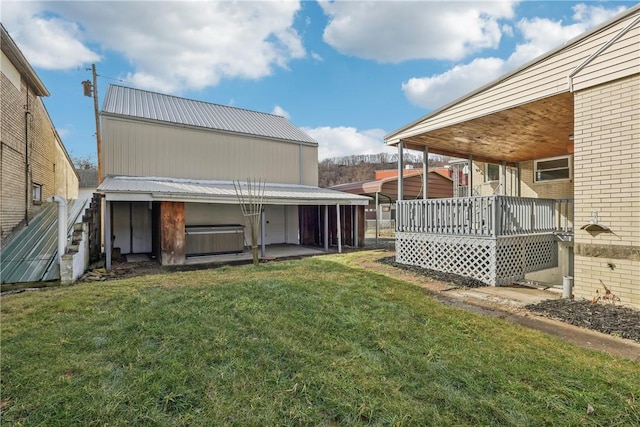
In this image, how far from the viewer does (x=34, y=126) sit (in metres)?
10.6

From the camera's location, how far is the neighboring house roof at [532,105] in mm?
4969

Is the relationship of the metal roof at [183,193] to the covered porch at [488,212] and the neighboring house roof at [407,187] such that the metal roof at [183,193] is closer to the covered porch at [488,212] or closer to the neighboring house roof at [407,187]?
the neighboring house roof at [407,187]

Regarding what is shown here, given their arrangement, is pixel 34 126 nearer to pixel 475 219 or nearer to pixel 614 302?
pixel 475 219

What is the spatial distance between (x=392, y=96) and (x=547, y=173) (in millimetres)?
7337

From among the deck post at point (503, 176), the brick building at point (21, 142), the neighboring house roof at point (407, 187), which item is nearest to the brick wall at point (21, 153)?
the brick building at point (21, 142)

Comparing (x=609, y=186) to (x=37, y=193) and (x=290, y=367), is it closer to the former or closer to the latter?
(x=290, y=367)

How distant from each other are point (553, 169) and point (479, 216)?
6.16 metres

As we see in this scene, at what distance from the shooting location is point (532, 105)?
6.50 metres

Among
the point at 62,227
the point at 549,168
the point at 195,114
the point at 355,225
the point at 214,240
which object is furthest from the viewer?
the point at 195,114

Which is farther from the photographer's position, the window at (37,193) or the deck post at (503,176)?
the deck post at (503,176)

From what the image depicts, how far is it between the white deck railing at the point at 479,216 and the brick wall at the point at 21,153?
425 inches

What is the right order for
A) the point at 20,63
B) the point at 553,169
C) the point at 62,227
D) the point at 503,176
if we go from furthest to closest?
the point at 503,176 < the point at 553,169 < the point at 20,63 < the point at 62,227

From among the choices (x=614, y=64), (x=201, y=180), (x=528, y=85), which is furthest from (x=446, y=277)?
(x=201, y=180)

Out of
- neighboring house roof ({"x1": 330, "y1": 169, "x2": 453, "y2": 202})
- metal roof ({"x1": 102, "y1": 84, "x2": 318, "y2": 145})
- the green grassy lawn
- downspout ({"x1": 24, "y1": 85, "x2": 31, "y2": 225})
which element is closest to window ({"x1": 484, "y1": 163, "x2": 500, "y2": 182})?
neighboring house roof ({"x1": 330, "y1": 169, "x2": 453, "y2": 202})
